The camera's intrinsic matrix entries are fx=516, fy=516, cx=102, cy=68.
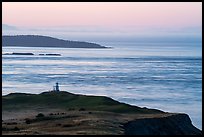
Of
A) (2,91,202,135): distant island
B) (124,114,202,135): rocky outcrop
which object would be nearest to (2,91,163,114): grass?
(2,91,202,135): distant island

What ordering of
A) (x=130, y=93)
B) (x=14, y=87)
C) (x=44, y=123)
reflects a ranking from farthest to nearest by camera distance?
Result: 1. (x=14, y=87)
2. (x=130, y=93)
3. (x=44, y=123)

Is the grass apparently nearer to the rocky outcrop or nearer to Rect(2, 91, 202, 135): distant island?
Rect(2, 91, 202, 135): distant island

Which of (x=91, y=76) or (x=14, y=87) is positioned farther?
(x=91, y=76)

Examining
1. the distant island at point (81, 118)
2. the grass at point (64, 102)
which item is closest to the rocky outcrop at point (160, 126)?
the distant island at point (81, 118)

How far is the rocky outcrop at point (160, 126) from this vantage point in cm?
1664

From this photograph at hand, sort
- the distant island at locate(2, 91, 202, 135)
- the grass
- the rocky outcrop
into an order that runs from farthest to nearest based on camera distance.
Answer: the grass, the rocky outcrop, the distant island at locate(2, 91, 202, 135)

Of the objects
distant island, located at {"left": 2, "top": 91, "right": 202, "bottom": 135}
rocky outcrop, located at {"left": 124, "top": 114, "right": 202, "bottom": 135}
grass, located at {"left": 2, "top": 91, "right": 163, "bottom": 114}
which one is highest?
grass, located at {"left": 2, "top": 91, "right": 163, "bottom": 114}

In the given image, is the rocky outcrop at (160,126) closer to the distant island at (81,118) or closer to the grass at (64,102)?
the distant island at (81,118)

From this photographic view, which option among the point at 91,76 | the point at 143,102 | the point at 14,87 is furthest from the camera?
the point at 91,76

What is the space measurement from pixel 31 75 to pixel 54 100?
83.1 ft

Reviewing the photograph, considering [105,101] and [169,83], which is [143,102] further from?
[169,83]

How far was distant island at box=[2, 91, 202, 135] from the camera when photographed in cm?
1454

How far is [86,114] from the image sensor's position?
63.3 ft

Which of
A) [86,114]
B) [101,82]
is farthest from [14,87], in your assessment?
[86,114]
